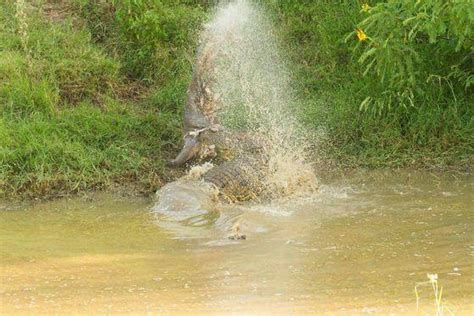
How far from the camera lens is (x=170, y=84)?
9.82 meters

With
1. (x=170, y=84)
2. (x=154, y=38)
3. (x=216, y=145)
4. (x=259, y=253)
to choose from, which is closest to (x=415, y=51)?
(x=216, y=145)

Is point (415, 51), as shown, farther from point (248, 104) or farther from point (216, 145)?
point (216, 145)

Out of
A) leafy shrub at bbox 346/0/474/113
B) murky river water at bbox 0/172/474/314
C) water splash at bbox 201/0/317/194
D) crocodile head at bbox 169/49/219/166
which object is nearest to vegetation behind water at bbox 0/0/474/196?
leafy shrub at bbox 346/0/474/113

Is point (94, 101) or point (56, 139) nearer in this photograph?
point (56, 139)

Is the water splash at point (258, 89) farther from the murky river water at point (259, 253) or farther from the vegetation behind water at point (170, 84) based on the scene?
the murky river water at point (259, 253)

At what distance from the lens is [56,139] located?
8.75 metres

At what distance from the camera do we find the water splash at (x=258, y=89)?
8489 millimetres

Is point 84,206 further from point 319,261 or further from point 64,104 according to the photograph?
point 319,261

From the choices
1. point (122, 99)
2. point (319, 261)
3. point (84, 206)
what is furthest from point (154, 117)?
point (319, 261)

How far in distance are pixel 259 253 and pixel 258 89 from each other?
138 inches

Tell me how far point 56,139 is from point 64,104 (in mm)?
712

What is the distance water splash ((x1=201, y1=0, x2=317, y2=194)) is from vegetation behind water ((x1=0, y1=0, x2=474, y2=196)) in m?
0.17

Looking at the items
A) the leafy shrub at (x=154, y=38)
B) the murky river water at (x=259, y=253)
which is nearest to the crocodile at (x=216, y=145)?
the murky river water at (x=259, y=253)

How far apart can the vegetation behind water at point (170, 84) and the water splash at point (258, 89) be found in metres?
0.17
